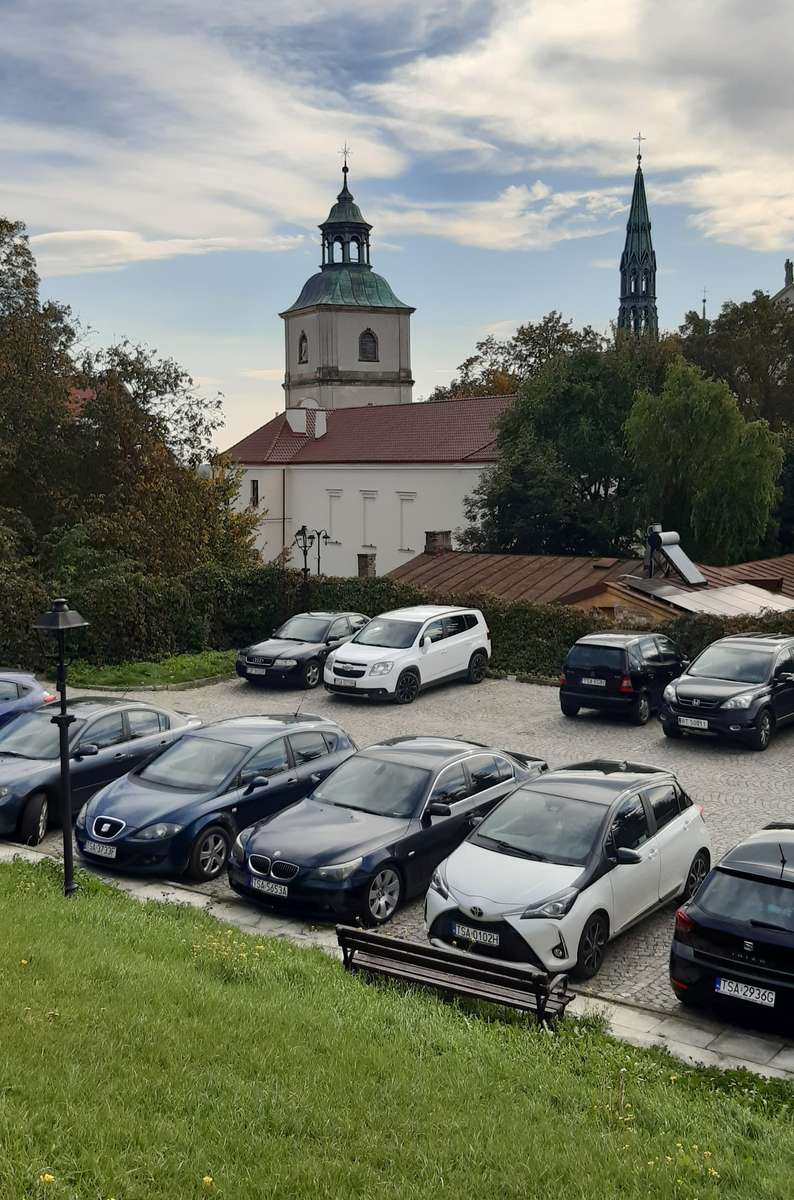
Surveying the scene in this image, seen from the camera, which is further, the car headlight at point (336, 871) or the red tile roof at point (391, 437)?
the red tile roof at point (391, 437)

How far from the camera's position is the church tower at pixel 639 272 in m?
100

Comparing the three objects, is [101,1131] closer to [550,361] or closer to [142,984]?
[142,984]

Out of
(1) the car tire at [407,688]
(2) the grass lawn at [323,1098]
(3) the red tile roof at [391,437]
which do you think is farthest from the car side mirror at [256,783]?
(3) the red tile roof at [391,437]

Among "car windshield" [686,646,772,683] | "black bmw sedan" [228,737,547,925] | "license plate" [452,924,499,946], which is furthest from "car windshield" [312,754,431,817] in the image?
"car windshield" [686,646,772,683]

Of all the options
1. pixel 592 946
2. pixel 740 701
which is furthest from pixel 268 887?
pixel 740 701

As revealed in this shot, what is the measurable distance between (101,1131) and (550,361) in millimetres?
37210

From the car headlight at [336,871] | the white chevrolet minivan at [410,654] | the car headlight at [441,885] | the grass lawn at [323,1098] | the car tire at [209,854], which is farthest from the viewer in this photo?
the white chevrolet minivan at [410,654]

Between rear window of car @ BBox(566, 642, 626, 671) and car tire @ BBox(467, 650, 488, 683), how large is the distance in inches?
140

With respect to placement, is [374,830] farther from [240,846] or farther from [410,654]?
[410,654]

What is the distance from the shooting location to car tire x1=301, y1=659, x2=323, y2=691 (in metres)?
23.0

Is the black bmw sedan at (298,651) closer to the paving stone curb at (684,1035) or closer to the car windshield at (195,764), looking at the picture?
the car windshield at (195,764)

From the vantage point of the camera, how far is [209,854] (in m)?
11.9

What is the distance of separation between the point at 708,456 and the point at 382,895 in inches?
1048

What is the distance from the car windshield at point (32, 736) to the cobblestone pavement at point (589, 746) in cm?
103
